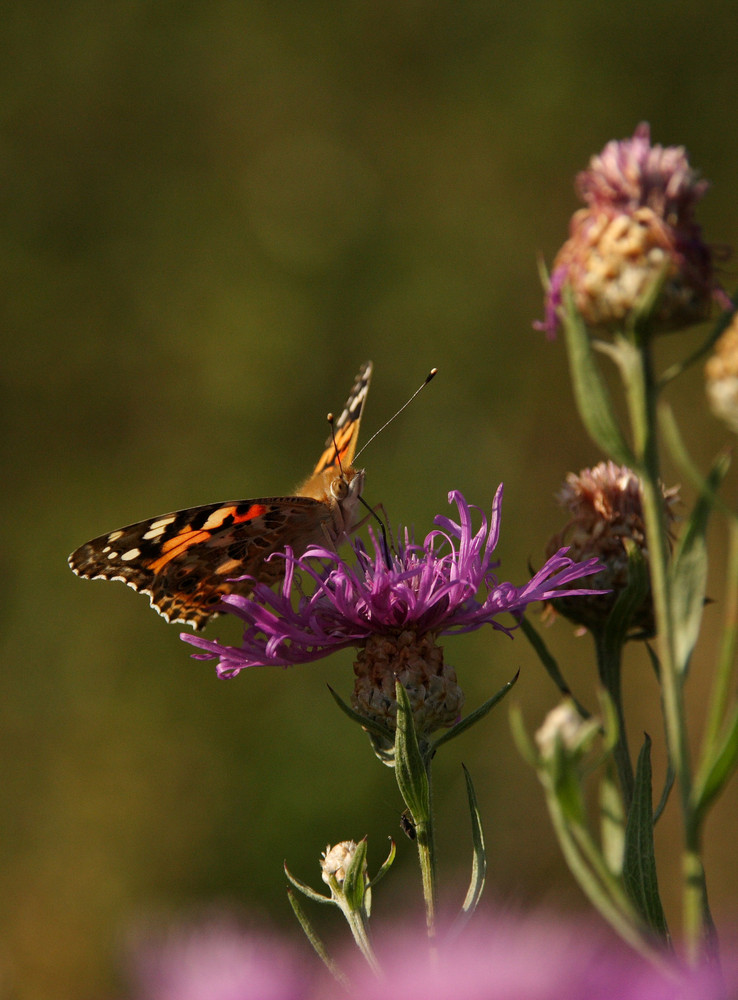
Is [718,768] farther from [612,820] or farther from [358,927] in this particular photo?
[358,927]

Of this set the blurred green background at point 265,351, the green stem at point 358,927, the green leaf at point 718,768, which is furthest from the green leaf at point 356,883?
the blurred green background at point 265,351

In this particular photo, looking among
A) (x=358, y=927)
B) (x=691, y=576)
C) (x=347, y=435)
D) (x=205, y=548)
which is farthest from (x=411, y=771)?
(x=347, y=435)

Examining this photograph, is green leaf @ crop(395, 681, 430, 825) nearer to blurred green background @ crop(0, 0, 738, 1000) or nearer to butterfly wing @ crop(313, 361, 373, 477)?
butterfly wing @ crop(313, 361, 373, 477)

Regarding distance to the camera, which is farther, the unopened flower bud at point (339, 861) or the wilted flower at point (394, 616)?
the wilted flower at point (394, 616)

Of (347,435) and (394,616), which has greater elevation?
(347,435)

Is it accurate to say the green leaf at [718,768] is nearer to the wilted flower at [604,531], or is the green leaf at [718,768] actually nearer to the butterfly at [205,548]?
the wilted flower at [604,531]

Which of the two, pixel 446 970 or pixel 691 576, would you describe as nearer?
pixel 446 970

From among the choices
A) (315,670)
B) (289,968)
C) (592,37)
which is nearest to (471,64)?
(592,37)
